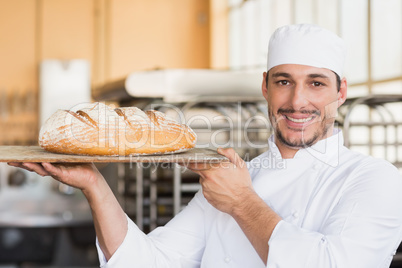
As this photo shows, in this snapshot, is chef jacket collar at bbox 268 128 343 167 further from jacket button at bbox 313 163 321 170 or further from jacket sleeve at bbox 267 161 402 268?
jacket sleeve at bbox 267 161 402 268

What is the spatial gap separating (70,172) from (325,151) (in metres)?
0.67

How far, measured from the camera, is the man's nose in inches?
52.6

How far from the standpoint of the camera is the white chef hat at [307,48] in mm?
1374

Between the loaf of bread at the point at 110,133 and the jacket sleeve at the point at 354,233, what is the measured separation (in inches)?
13.3

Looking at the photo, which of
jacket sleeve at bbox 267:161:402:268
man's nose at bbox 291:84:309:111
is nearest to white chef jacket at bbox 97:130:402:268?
jacket sleeve at bbox 267:161:402:268

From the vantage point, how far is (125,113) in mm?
1277

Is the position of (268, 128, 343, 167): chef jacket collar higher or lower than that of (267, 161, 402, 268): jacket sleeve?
higher

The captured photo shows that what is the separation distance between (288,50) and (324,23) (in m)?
3.57

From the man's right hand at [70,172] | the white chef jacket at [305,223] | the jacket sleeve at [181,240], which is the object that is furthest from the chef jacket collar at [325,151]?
the man's right hand at [70,172]

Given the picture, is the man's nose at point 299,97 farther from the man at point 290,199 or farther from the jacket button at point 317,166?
the jacket button at point 317,166

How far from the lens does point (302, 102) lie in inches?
52.9

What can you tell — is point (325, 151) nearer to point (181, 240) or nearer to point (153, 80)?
point (181, 240)

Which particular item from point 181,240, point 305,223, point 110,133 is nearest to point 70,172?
A: point 110,133

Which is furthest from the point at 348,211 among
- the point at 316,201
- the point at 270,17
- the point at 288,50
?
the point at 270,17
